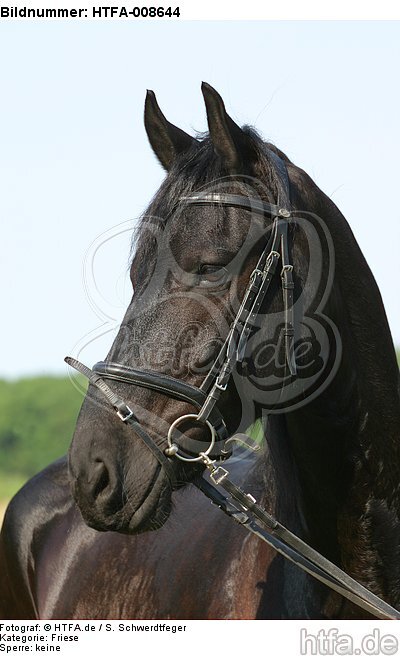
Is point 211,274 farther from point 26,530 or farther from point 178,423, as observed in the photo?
point 26,530

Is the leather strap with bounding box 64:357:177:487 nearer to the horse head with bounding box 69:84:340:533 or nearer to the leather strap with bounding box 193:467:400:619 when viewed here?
the horse head with bounding box 69:84:340:533

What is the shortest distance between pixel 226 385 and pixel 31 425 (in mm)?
23512

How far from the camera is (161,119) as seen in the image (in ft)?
13.1

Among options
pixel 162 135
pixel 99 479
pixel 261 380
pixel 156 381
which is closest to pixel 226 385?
pixel 261 380

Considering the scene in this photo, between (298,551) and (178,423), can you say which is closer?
(178,423)

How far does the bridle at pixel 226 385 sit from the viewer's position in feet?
11.0

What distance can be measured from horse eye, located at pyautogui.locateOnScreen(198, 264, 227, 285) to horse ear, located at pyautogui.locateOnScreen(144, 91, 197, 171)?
0.71 metres

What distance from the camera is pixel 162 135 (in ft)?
13.3

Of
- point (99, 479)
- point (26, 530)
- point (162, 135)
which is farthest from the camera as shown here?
point (26, 530)

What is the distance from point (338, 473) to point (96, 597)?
229 cm

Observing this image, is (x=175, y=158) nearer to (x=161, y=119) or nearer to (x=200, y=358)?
(x=161, y=119)

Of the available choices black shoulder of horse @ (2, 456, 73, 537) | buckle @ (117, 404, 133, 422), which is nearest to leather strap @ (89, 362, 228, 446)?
buckle @ (117, 404, 133, 422)

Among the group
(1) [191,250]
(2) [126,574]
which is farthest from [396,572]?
(2) [126,574]

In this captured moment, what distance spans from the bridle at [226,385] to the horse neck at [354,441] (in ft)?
0.60
